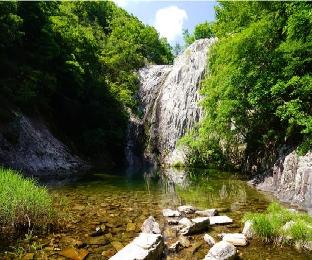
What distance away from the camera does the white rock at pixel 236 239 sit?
7.75 metres

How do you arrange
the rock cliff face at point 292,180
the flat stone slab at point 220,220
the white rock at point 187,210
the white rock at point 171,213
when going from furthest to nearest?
the rock cliff face at point 292,180 → the white rock at point 187,210 → the white rock at point 171,213 → the flat stone slab at point 220,220

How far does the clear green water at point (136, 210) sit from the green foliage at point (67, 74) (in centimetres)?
990

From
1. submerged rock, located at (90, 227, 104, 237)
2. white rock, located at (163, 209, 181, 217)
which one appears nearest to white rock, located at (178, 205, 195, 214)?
white rock, located at (163, 209, 181, 217)

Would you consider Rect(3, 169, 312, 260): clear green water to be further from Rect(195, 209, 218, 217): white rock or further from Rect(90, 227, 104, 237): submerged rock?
Rect(195, 209, 218, 217): white rock

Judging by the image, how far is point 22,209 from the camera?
8102 mm

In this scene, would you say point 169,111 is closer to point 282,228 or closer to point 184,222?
point 184,222

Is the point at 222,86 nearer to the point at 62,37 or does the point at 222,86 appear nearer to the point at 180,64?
the point at 62,37

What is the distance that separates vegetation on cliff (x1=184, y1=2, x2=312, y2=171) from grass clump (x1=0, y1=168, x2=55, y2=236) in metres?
9.41

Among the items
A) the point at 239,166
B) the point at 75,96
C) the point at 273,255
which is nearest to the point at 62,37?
the point at 75,96

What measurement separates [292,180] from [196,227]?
672cm

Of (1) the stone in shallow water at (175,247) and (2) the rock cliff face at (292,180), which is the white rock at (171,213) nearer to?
(1) the stone in shallow water at (175,247)

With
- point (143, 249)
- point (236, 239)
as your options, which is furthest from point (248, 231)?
point (143, 249)

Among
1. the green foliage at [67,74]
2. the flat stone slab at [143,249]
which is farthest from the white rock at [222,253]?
the green foliage at [67,74]

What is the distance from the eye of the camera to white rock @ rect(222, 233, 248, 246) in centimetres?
775
